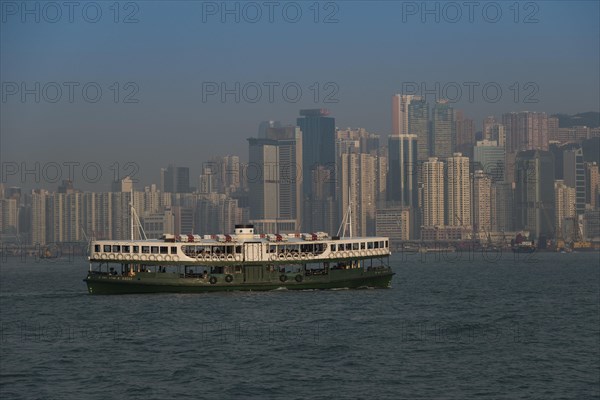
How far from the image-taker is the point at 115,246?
9619 cm

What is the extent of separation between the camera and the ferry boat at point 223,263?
313ft

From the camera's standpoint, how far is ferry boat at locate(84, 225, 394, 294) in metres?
95.4

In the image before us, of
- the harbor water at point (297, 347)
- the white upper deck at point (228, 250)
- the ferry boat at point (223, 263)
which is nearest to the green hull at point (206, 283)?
the ferry boat at point (223, 263)

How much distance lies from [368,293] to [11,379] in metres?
46.5

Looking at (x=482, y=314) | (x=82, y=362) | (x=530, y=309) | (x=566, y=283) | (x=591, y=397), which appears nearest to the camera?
(x=591, y=397)

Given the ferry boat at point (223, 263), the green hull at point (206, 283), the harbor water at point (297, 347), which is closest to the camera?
the harbor water at point (297, 347)

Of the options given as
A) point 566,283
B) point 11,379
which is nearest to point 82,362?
point 11,379

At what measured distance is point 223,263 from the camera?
316ft

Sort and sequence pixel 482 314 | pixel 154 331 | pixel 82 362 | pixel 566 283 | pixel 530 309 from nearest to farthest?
pixel 82 362, pixel 154 331, pixel 482 314, pixel 530 309, pixel 566 283

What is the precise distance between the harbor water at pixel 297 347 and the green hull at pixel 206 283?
177cm

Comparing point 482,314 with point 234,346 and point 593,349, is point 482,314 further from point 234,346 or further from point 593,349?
point 234,346

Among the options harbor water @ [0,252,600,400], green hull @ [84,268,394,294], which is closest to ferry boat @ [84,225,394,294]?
green hull @ [84,268,394,294]

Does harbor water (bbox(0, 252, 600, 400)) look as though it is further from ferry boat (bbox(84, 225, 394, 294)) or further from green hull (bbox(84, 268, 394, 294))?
ferry boat (bbox(84, 225, 394, 294))

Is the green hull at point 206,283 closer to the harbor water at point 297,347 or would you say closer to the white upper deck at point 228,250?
the white upper deck at point 228,250
